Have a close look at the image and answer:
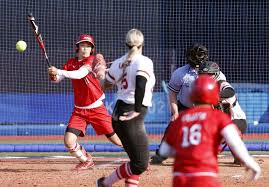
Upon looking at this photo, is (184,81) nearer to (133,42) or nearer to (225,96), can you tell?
(225,96)

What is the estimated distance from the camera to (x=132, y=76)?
7348 mm

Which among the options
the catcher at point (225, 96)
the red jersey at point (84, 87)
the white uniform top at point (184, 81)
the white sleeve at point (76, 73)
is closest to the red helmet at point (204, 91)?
the white sleeve at point (76, 73)

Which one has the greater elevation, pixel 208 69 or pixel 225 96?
pixel 208 69

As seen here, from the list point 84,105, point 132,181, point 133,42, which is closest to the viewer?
point 133,42

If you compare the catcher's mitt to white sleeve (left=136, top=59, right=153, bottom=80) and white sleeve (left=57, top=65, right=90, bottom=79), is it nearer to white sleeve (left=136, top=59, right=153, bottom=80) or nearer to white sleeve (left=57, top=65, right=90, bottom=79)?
white sleeve (left=57, top=65, right=90, bottom=79)

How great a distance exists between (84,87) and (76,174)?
1.20 m

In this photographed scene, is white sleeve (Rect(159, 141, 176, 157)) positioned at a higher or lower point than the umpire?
lower

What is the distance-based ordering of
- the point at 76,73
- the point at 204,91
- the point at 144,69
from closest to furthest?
the point at 204,91
the point at 144,69
the point at 76,73

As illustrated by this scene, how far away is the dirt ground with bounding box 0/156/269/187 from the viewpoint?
898 centimetres

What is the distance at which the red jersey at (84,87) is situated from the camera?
9820mm

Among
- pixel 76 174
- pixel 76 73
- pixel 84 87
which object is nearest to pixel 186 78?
pixel 84 87

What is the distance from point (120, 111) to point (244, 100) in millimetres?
12624

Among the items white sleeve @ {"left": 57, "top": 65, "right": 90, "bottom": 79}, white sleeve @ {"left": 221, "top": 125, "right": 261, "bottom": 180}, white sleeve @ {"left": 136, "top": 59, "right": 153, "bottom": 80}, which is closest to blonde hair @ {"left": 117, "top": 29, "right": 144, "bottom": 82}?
white sleeve @ {"left": 136, "top": 59, "right": 153, "bottom": 80}

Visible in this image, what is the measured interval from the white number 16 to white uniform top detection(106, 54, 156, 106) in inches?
75.8
